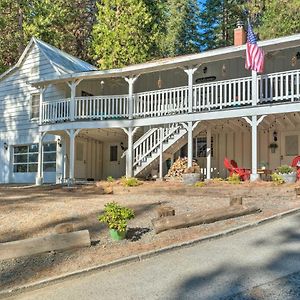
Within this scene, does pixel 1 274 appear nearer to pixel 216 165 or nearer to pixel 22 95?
pixel 216 165

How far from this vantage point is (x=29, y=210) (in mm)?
10758

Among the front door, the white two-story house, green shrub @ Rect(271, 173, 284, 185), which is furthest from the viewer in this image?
the front door

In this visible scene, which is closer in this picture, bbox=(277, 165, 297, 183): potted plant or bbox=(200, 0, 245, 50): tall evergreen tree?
bbox=(277, 165, 297, 183): potted plant

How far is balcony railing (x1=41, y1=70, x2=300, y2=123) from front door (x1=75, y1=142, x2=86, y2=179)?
2423mm

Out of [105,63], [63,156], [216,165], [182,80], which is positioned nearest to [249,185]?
[216,165]

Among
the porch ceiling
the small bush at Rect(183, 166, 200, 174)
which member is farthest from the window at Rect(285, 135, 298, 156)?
the small bush at Rect(183, 166, 200, 174)

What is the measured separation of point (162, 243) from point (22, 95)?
17.7 m

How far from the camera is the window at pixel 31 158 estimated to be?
2241 centimetres

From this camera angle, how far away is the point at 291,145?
18.2 m

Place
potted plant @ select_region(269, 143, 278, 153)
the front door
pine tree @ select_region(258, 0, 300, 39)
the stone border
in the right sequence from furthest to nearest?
1. pine tree @ select_region(258, 0, 300, 39)
2. the front door
3. potted plant @ select_region(269, 143, 278, 153)
4. the stone border

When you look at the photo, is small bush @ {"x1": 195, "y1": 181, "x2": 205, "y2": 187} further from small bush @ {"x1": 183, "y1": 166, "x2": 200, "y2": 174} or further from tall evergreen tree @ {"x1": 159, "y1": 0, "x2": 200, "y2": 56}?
tall evergreen tree @ {"x1": 159, "y1": 0, "x2": 200, "y2": 56}

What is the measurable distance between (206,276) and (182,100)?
39.2ft

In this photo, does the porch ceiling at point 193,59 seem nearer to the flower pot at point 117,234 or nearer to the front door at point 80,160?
the front door at point 80,160

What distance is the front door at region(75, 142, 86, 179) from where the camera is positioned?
22.0 metres
